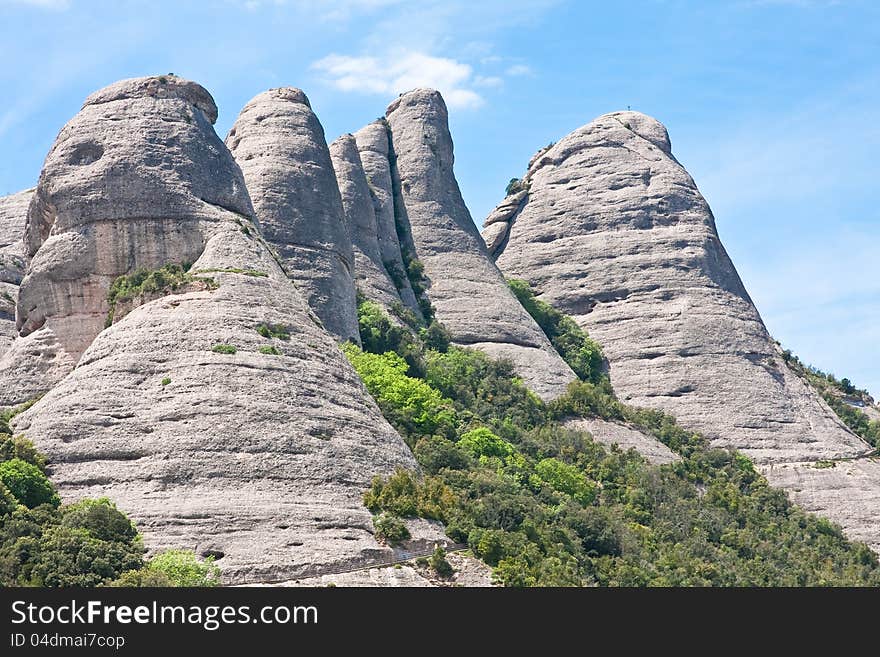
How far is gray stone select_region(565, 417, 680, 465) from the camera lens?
236ft

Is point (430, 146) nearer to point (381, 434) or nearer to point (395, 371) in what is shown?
point (395, 371)

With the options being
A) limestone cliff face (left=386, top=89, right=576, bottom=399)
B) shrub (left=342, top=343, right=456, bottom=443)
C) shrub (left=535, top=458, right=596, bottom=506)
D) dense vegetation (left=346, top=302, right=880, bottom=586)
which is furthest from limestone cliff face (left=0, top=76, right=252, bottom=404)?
limestone cliff face (left=386, top=89, right=576, bottom=399)

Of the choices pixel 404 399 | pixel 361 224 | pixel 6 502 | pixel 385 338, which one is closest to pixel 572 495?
pixel 404 399

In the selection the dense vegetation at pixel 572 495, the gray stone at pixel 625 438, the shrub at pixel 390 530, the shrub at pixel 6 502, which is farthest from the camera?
the gray stone at pixel 625 438

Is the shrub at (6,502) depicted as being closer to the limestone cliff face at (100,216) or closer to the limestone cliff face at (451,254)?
the limestone cliff face at (100,216)

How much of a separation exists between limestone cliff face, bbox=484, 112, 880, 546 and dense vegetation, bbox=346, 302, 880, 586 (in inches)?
93.3

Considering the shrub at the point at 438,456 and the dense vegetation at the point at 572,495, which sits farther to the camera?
the shrub at the point at 438,456

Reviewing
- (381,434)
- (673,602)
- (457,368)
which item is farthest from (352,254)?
(673,602)

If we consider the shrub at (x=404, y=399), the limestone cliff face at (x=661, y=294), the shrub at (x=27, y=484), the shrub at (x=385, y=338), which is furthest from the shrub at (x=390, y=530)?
the limestone cliff face at (x=661, y=294)

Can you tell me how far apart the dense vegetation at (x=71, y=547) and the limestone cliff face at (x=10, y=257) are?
1139 centimetres

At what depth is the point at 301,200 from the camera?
2844 inches

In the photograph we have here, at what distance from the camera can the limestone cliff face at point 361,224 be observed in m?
78.4

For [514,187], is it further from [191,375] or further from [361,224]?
[191,375]

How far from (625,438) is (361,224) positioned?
60.2 feet
